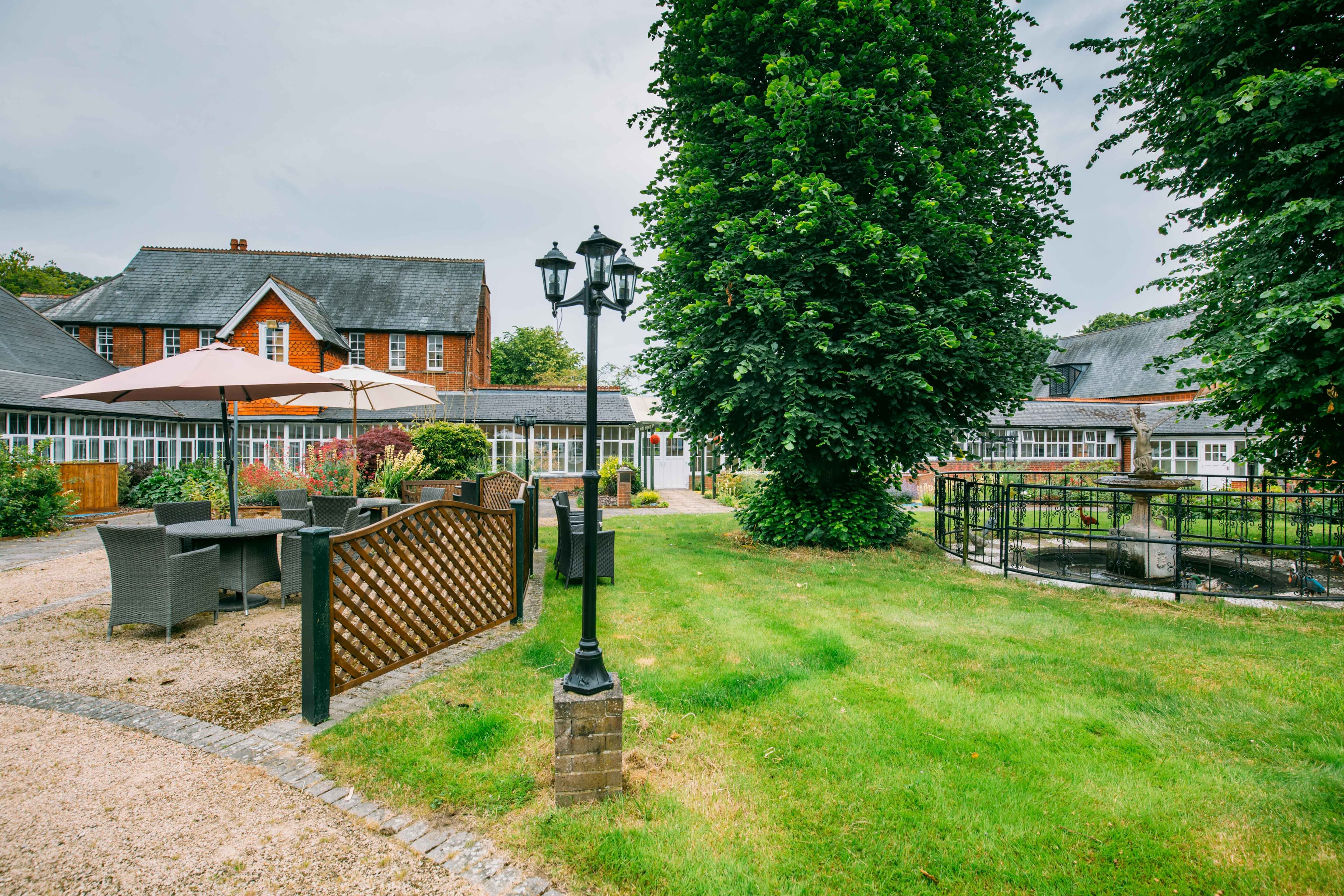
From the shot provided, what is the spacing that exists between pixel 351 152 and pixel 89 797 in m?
16.0

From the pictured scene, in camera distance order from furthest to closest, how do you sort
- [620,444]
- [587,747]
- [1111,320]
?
[1111,320]
[620,444]
[587,747]

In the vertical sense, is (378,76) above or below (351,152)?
below

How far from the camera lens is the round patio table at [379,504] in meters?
8.33

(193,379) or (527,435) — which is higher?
(193,379)

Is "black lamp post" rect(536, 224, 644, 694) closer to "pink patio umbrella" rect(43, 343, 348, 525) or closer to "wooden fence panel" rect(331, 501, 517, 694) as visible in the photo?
"wooden fence panel" rect(331, 501, 517, 694)

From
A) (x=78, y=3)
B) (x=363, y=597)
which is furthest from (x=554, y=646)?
(x=78, y=3)

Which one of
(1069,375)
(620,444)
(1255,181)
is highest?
(1069,375)

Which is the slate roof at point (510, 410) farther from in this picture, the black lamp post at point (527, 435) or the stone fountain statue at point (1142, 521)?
the stone fountain statue at point (1142, 521)

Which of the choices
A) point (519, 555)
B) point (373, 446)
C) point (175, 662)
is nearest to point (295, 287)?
point (373, 446)

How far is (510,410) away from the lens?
2397cm

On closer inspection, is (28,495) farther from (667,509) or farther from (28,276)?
(28,276)

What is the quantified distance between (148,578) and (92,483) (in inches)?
544

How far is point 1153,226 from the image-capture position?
10359 millimetres

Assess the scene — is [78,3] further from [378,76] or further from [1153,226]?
[1153,226]
